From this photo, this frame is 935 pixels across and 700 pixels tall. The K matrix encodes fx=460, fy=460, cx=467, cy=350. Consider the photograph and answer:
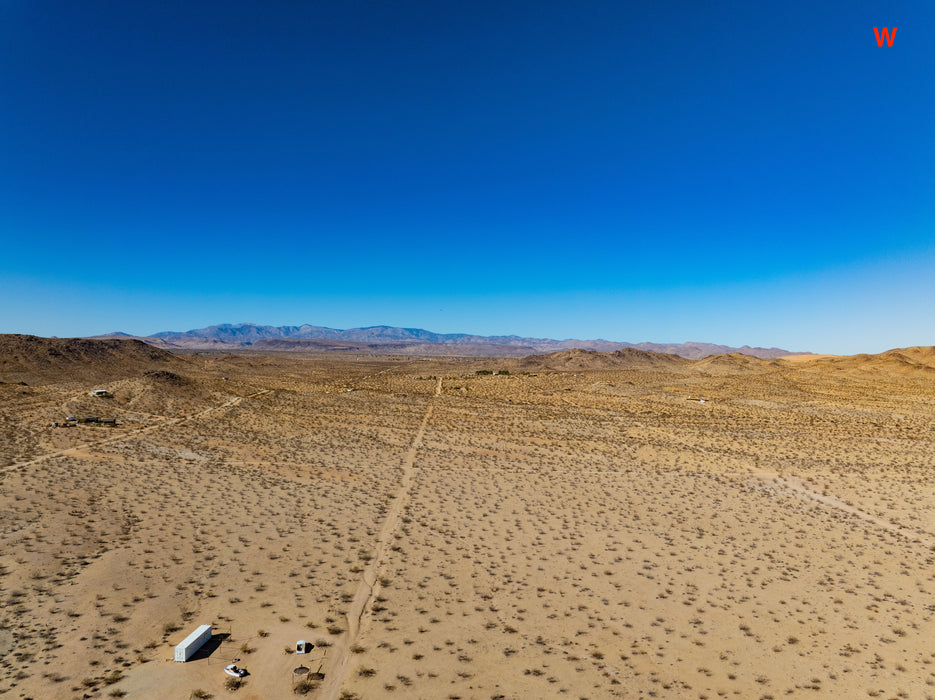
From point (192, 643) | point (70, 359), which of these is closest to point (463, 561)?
point (192, 643)

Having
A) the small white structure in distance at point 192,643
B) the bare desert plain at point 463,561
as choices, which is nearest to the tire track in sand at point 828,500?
the bare desert plain at point 463,561

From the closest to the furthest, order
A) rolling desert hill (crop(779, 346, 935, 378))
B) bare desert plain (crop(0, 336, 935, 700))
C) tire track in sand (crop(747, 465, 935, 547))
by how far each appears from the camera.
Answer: bare desert plain (crop(0, 336, 935, 700)) → tire track in sand (crop(747, 465, 935, 547)) → rolling desert hill (crop(779, 346, 935, 378))

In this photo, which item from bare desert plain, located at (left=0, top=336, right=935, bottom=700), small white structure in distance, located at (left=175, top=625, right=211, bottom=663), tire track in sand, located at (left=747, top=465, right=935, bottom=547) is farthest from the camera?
tire track in sand, located at (left=747, top=465, right=935, bottom=547)

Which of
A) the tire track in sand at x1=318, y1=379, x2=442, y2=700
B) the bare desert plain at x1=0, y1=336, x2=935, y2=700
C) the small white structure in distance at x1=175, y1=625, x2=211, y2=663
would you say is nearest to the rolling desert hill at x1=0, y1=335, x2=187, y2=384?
the bare desert plain at x1=0, y1=336, x2=935, y2=700

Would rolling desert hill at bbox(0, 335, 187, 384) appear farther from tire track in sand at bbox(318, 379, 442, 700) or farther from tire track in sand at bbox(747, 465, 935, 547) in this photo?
tire track in sand at bbox(747, 465, 935, 547)

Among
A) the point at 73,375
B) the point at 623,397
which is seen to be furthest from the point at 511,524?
the point at 73,375

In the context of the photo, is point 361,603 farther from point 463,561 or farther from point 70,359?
point 70,359

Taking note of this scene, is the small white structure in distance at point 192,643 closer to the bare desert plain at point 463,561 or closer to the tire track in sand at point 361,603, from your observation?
the bare desert plain at point 463,561
